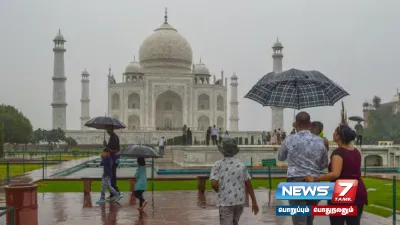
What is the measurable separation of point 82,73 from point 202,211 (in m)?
45.5

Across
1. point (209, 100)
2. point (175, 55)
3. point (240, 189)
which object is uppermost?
point (175, 55)

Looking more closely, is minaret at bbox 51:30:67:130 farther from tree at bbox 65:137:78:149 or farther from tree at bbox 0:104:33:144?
tree at bbox 0:104:33:144

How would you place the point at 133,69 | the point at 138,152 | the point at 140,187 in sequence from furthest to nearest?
the point at 133,69, the point at 138,152, the point at 140,187

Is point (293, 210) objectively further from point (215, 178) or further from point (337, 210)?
point (215, 178)

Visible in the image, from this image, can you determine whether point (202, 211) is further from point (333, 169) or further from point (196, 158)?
point (196, 158)

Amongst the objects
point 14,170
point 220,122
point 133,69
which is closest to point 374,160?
point 14,170

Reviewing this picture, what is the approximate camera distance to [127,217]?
292 inches

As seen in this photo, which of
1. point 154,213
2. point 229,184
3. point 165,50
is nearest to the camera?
point 229,184

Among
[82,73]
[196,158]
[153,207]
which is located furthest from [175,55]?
[153,207]

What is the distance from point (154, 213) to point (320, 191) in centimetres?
383

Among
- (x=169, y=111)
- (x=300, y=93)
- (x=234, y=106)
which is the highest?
(x=234, y=106)

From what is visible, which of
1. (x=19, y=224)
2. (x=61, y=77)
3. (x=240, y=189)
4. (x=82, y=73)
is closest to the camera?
(x=240, y=189)

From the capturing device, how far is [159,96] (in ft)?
163

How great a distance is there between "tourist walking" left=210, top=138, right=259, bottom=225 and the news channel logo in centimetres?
45
